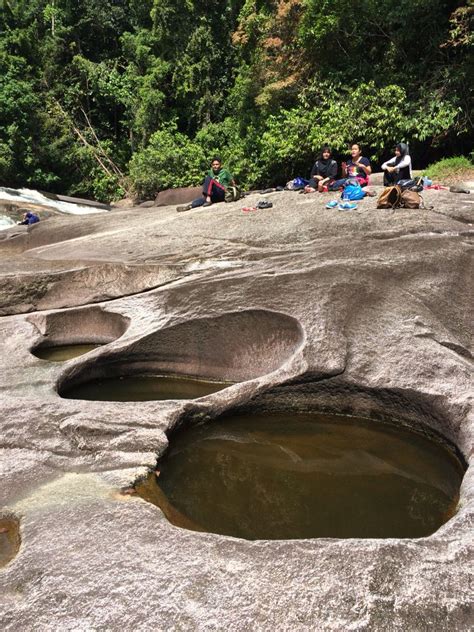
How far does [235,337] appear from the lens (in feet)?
21.6

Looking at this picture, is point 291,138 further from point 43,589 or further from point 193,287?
point 43,589

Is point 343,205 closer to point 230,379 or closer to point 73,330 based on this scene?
point 230,379

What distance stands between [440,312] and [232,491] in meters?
3.16

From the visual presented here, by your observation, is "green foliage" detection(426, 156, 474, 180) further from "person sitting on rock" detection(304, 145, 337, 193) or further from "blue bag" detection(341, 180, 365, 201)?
"blue bag" detection(341, 180, 365, 201)

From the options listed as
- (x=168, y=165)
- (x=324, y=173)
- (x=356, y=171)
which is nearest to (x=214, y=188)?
(x=324, y=173)

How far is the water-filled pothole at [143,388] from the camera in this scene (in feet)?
20.8

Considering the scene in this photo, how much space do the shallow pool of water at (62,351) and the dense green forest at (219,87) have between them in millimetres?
13182

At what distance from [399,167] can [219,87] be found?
22.0 meters

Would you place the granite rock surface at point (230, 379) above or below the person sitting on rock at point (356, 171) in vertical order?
below

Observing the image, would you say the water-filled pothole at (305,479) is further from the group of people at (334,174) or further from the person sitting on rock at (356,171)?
the person sitting on rock at (356,171)

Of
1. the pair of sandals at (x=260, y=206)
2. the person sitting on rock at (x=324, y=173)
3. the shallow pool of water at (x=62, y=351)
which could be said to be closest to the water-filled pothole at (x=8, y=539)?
the shallow pool of water at (x=62, y=351)

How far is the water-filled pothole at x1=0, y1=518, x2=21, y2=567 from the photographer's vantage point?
318cm

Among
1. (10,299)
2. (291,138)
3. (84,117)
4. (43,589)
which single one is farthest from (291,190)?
(84,117)

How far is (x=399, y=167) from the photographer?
33.1 ft
